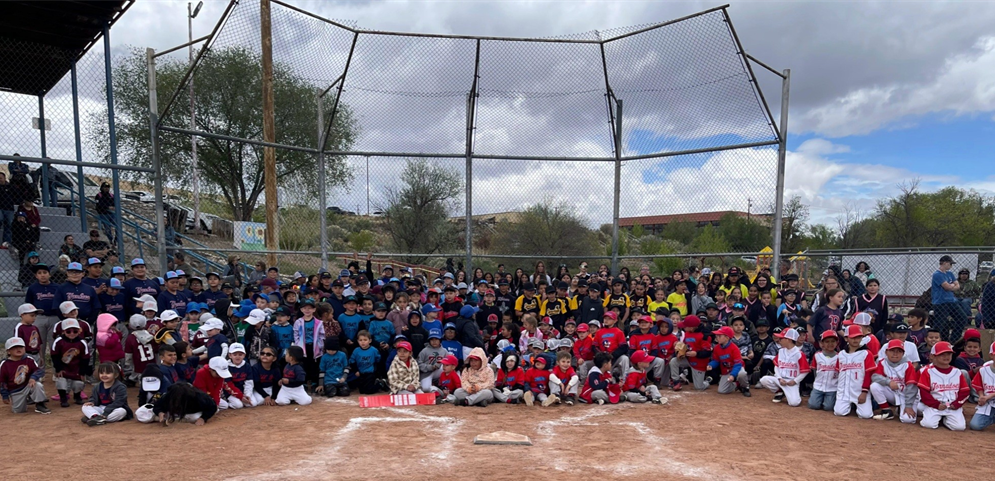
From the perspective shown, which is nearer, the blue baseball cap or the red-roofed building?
the blue baseball cap

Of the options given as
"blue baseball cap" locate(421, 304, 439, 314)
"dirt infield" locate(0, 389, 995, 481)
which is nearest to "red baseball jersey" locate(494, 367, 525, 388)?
"dirt infield" locate(0, 389, 995, 481)

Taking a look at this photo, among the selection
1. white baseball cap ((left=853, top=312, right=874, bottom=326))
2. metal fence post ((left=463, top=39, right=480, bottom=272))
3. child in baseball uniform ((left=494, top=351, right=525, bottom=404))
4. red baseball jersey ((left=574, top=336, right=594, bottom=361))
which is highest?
metal fence post ((left=463, top=39, right=480, bottom=272))

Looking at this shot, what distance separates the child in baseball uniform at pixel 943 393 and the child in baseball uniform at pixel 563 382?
3935mm

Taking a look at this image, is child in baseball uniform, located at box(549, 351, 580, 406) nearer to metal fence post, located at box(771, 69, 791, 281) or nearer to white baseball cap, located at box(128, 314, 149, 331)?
metal fence post, located at box(771, 69, 791, 281)

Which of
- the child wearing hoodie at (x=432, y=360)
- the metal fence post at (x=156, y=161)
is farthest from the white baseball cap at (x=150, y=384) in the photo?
the child wearing hoodie at (x=432, y=360)

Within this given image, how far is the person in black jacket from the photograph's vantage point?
6.26 metres

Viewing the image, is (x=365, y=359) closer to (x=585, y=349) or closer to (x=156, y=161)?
(x=585, y=349)

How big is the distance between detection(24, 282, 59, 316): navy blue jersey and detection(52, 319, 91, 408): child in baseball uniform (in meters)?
0.75

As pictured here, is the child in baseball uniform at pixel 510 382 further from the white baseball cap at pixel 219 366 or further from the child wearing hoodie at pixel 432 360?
the white baseball cap at pixel 219 366

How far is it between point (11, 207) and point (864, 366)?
45.8 feet

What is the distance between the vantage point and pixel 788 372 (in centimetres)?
787

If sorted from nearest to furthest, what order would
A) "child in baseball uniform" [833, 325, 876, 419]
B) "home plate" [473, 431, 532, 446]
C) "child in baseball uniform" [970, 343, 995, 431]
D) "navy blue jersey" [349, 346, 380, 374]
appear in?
"home plate" [473, 431, 532, 446]
"child in baseball uniform" [970, 343, 995, 431]
"child in baseball uniform" [833, 325, 876, 419]
"navy blue jersey" [349, 346, 380, 374]

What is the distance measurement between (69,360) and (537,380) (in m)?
5.71

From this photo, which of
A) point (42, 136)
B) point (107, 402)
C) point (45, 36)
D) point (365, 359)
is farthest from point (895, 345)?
point (42, 136)
